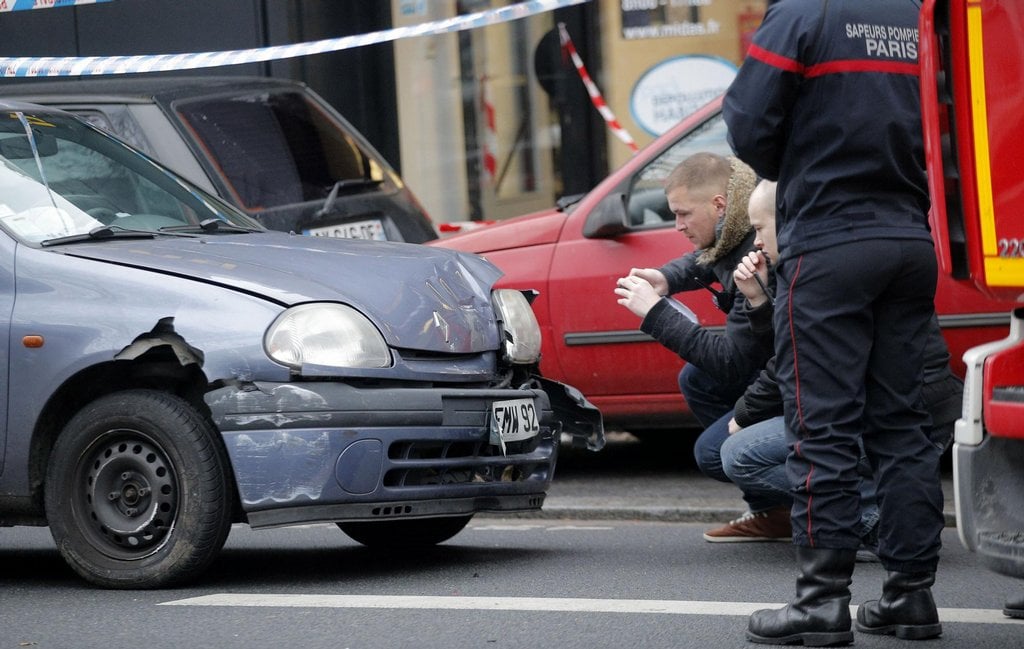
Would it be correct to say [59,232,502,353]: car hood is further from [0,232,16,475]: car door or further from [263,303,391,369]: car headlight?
[0,232,16,475]: car door

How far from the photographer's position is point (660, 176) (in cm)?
726

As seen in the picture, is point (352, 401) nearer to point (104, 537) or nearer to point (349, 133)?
point (104, 537)

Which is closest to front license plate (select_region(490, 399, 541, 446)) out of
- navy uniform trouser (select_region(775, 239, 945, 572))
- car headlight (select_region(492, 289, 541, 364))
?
car headlight (select_region(492, 289, 541, 364))

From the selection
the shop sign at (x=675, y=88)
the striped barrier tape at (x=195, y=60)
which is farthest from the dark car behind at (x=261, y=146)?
the shop sign at (x=675, y=88)

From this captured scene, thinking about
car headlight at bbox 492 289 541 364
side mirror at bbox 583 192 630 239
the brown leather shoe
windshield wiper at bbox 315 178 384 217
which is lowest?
the brown leather shoe

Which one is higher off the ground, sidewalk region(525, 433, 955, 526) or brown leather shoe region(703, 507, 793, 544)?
brown leather shoe region(703, 507, 793, 544)

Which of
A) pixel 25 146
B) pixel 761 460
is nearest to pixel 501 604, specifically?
pixel 761 460

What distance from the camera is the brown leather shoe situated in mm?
5773

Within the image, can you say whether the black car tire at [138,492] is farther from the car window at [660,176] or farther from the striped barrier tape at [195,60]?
the striped barrier tape at [195,60]

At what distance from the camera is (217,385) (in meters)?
4.88

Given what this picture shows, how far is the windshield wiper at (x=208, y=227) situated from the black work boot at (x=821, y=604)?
2.41 metres

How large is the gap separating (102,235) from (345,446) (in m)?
1.12

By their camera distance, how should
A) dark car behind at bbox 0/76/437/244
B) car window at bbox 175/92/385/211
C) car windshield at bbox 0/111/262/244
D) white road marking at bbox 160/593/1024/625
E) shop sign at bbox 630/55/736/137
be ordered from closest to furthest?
white road marking at bbox 160/593/1024/625, car windshield at bbox 0/111/262/244, dark car behind at bbox 0/76/437/244, car window at bbox 175/92/385/211, shop sign at bbox 630/55/736/137

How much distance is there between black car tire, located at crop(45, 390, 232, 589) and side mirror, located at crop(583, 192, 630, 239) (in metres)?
2.61
